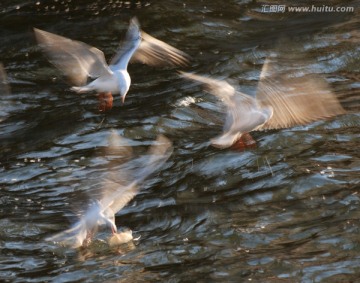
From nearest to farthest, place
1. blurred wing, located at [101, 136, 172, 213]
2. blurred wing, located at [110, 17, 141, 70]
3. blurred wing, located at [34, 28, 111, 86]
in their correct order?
Result: blurred wing, located at [101, 136, 172, 213], blurred wing, located at [34, 28, 111, 86], blurred wing, located at [110, 17, 141, 70]

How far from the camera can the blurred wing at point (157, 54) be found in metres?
9.13

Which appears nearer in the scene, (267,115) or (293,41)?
(267,115)

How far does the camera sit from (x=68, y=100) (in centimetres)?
994

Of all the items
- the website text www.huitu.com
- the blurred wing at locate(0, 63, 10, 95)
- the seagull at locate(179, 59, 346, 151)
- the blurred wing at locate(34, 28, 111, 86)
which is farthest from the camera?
the website text www.huitu.com

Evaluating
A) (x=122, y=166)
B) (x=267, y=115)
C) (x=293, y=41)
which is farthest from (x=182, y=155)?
(x=293, y=41)

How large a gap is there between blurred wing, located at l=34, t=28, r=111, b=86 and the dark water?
656mm

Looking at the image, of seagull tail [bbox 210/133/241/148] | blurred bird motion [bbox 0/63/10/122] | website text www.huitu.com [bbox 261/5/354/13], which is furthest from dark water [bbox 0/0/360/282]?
seagull tail [bbox 210/133/241/148]

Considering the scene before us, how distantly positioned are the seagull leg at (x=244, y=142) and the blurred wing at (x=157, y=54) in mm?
1436

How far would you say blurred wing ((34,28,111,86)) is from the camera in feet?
26.5

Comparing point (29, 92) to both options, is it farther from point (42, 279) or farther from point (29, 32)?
point (42, 279)

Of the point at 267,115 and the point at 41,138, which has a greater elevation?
the point at 267,115

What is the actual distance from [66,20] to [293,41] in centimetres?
304

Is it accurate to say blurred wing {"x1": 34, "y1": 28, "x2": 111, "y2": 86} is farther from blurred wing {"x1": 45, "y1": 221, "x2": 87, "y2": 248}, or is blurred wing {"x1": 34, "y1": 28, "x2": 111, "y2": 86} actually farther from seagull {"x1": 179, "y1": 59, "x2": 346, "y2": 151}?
blurred wing {"x1": 45, "y1": 221, "x2": 87, "y2": 248}

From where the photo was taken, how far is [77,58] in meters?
8.27
